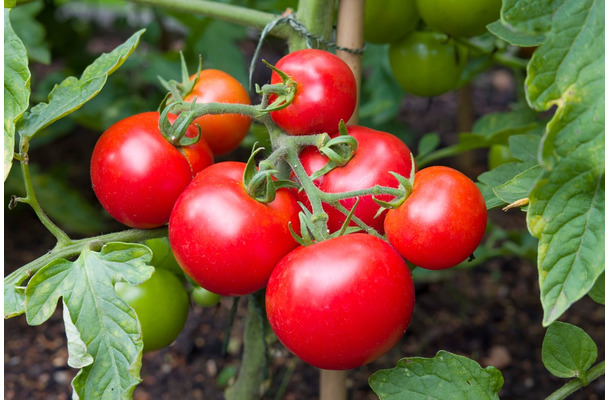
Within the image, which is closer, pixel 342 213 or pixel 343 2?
pixel 342 213

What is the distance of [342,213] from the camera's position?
25.0 inches

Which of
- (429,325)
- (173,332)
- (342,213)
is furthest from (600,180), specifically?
(429,325)

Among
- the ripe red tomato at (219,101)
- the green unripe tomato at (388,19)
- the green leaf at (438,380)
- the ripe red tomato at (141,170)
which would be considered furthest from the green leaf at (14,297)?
the green unripe tomato at (388,19)

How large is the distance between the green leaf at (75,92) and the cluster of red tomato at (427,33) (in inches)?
16.1

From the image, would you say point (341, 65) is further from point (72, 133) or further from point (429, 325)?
point (72, 133)

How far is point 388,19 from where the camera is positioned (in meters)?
0.96

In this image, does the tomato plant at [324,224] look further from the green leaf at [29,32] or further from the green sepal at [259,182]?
the green leaf at [29,32]

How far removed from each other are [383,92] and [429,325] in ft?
1.79

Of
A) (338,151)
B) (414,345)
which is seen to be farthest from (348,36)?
(414,345)

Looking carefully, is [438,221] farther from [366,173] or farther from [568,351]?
[568,351]

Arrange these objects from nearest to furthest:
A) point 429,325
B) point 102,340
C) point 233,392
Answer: point 102,340
point 233,392
point 429,325

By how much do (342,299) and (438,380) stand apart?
0.58 feet

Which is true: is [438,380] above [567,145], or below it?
below

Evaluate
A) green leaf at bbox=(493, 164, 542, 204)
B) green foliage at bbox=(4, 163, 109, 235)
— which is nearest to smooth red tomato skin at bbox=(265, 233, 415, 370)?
green leaf at bbox=(493, 164, 542, 204)
